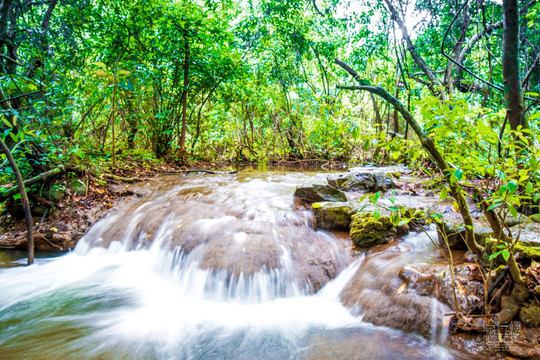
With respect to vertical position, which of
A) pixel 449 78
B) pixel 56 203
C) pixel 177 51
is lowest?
pixel 56 203

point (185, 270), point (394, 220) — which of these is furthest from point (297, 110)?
point (394, 220)

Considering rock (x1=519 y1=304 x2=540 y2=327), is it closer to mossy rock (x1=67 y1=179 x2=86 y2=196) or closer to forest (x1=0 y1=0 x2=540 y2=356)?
forest (x1=0 y1=0 x2=540 y2=356)

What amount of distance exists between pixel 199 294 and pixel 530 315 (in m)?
2.87

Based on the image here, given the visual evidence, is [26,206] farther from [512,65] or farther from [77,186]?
[512,65]

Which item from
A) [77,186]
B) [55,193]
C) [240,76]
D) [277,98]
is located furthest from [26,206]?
[277,98]

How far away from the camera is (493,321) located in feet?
6.09

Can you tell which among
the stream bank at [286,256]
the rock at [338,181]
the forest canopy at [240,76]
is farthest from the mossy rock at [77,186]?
the rock at [338,181]

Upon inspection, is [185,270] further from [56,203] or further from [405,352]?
[56,203]

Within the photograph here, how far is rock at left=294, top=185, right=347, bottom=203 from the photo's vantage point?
4.52m

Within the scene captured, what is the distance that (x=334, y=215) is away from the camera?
3859 millimetres

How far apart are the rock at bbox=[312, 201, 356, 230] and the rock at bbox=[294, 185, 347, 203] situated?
523mm

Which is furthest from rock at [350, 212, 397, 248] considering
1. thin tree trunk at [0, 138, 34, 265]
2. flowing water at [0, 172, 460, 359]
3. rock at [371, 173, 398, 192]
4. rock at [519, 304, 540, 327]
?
thin tree trunk at [0, 138, 34, 265]

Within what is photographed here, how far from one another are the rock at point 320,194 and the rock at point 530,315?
2.84 m

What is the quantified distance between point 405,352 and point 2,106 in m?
5.82
